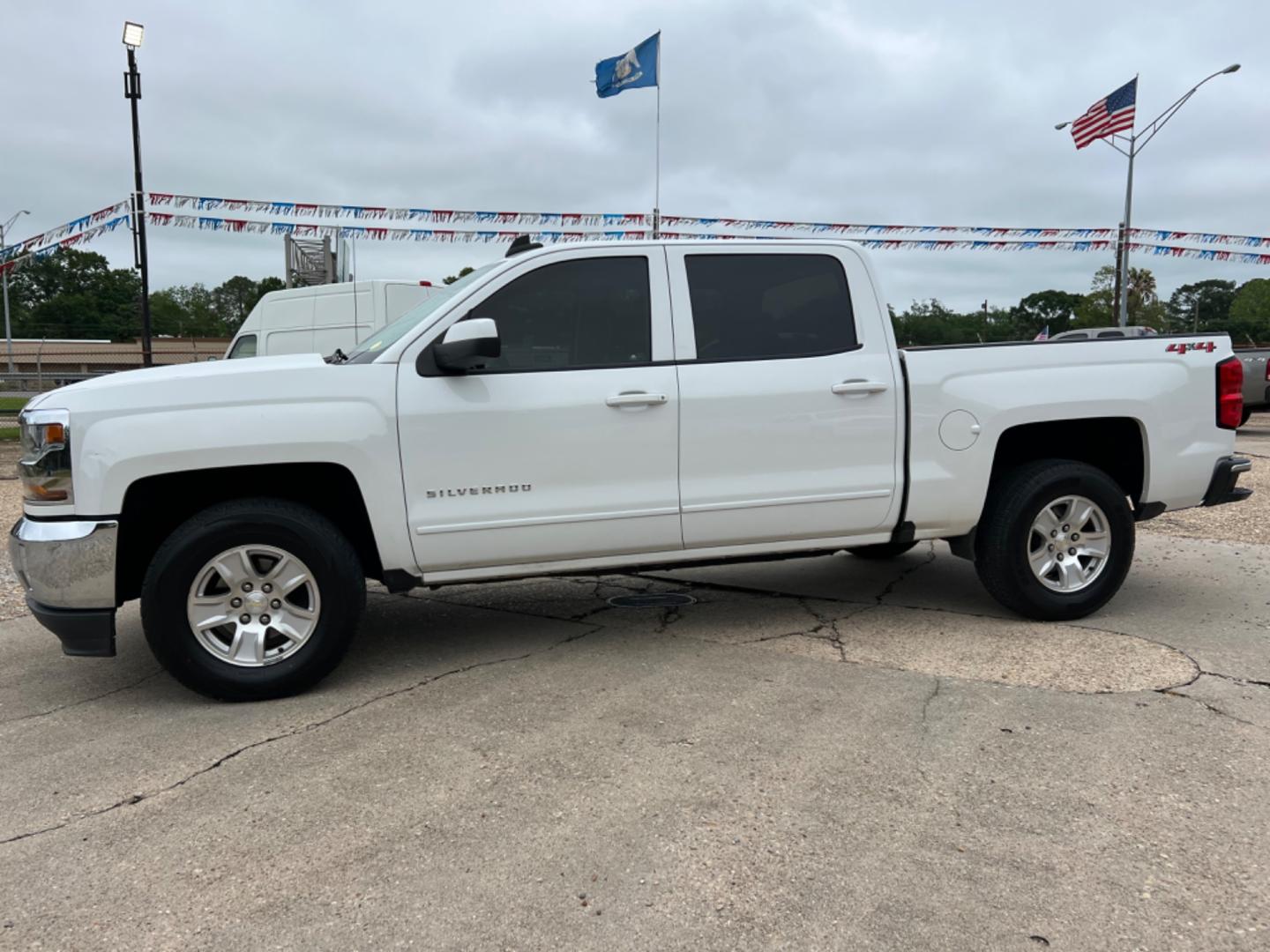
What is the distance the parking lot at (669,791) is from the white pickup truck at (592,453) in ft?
1.52

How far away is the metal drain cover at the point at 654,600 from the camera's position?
536 cm

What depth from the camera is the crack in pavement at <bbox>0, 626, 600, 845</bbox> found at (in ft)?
9.50

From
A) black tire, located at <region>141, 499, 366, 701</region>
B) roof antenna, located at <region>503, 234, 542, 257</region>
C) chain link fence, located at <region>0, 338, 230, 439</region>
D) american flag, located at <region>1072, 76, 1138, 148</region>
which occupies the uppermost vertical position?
american flag, located at <region>1072, 76, 1138, 148</region>

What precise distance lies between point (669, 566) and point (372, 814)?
6.59 ft

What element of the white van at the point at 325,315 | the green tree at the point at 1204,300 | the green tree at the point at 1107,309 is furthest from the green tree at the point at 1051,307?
the white van at the point at 325,315

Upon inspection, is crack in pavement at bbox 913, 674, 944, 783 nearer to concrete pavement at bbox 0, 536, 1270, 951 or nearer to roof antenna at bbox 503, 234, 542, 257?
concrete pavement at bbox 0, 536, 1270, 951

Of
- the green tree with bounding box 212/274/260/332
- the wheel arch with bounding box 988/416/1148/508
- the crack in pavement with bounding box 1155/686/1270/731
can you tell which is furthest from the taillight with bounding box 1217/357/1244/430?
the green tree with bounding box 212/274/260/332

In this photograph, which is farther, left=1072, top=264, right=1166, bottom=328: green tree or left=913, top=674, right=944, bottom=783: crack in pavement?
left=1072, top=264, right=1166, bottom=328: green tree

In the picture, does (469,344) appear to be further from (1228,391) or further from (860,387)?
(1228,391)

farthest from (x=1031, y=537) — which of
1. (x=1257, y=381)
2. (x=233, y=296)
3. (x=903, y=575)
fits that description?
(x=233, y=296)

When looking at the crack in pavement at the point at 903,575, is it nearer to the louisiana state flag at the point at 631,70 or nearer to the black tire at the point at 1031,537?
the black tire at the point at 1031,537

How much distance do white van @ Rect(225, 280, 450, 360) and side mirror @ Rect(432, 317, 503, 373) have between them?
920 centimetres

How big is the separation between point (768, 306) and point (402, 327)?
70.6 inches

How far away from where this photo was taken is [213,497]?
4.00 m
